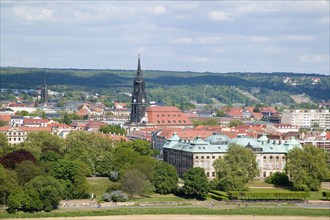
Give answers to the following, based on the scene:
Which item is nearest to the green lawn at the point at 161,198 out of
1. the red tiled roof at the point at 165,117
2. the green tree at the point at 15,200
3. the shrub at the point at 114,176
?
the shrub at the point at 114,176

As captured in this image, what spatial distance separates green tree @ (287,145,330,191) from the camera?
108m

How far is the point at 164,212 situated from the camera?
93812 millimetres

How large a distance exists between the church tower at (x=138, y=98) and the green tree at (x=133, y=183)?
82264mm

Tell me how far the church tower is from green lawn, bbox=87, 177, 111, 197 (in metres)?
72.2

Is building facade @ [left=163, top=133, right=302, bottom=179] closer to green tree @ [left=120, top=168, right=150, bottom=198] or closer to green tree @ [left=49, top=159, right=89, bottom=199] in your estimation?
green tree @ [left=120, top=168, right=150, bottom=198]

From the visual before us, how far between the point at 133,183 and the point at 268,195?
1314 centimetres

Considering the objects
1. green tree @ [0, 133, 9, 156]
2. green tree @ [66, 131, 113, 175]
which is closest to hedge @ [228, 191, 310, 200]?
green tree @ [66, 131, 113, 175]

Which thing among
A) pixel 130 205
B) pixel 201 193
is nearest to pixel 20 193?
pixel 130 205

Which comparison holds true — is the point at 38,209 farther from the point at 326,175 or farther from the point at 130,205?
the point at 326,175

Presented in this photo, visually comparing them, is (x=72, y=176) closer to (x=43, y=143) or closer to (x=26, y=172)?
(x=26, y=172)

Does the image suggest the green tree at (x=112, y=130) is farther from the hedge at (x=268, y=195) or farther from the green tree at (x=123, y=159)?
the hedge at (x=268, y=195)

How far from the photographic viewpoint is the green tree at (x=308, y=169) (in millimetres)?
108062

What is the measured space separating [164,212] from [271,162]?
30.1 meters

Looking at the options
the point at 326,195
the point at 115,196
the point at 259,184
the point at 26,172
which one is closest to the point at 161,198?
the point at 115,196
